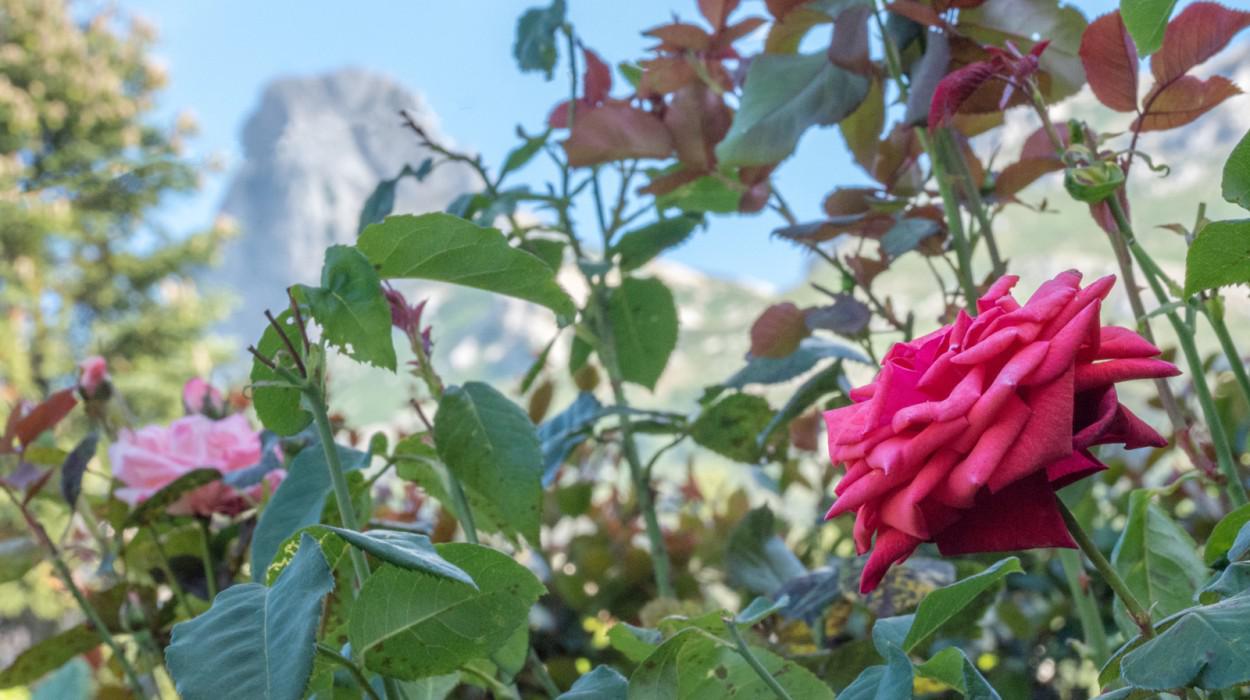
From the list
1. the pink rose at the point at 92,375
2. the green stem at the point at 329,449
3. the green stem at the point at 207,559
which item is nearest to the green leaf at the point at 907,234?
the green stem at the point at 329,449

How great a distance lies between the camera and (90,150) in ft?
35.2

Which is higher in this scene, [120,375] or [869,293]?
[120,375]

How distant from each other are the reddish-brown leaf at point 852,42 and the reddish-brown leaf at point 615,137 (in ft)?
0.49

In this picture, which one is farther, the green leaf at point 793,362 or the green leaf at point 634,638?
the green leaf at point 793,362

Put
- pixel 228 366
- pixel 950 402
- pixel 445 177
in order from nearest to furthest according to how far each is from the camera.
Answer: pixel 950 402 → pixel 228 366 → pixel 445 177

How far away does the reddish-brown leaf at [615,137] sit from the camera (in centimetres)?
64

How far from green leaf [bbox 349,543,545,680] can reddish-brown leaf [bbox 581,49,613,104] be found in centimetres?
48

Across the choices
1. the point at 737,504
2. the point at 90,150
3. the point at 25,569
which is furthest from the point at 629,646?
the point at 90,150

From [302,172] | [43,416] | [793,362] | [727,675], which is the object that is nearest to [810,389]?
[793,362]

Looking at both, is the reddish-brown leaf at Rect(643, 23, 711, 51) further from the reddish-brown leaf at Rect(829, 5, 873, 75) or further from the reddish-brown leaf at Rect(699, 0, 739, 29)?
the reddish-brown leaf at Rect(829, 5, 873, 75)

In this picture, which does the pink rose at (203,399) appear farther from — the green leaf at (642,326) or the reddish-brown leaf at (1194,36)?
the reddish-brown leaf at (1194,36)

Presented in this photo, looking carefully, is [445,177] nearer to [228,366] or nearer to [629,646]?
[228,366]

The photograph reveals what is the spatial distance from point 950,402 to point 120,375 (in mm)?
9893

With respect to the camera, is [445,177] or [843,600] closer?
[843,600]
